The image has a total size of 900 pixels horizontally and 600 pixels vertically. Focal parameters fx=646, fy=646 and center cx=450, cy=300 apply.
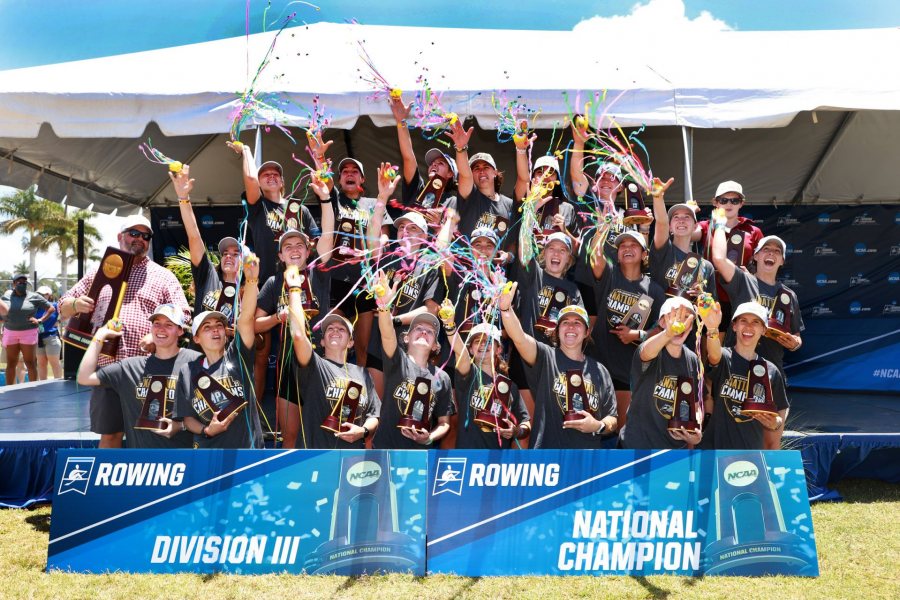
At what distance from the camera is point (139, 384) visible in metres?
4.07

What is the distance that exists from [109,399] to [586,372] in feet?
10.1

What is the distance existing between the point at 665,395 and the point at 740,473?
0.65m

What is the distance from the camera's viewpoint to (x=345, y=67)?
5.84 metres

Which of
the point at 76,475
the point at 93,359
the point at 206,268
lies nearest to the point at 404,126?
the point at 206,268

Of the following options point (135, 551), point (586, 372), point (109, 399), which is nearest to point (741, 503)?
point (586, 372)

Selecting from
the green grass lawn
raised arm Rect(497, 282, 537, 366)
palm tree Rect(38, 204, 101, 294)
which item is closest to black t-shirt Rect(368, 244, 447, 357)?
raised arm Rect(497, 282, 537, 366)

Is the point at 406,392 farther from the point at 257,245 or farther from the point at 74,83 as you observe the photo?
the point at 74,83

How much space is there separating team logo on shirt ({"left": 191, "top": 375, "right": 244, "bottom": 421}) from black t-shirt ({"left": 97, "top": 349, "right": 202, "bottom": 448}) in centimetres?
22

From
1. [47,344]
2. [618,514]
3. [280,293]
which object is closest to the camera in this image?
[618,514]

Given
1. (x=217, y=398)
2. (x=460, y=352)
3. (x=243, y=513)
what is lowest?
(x=243, y=513)

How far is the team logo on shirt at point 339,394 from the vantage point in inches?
156

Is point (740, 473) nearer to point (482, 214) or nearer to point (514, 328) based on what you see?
point (514, 328)

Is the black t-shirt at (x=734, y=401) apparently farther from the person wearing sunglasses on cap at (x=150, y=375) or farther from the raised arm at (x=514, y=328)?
the person wearing sunglasses on cap at (x=150, y=375)

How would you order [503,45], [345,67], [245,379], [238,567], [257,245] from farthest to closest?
[503,45], [345,67], [257,245], [245,379], [238,567]
